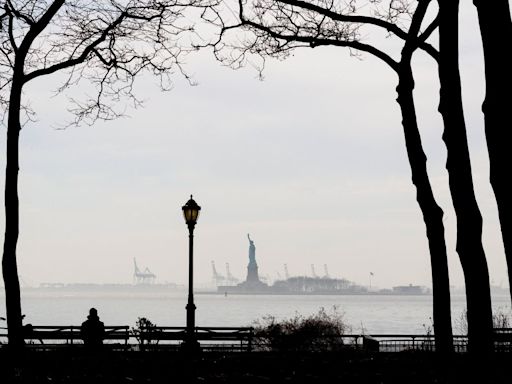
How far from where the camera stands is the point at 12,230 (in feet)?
64.4

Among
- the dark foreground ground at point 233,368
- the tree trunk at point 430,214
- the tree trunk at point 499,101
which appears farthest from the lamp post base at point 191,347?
the tree trunk at point 499,101

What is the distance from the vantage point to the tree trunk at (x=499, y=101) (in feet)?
32.8

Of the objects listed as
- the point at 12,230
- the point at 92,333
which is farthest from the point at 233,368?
the point at 12,230

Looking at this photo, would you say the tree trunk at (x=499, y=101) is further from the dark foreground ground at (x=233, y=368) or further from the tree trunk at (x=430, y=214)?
the tree trunk at (x=430, y=214)

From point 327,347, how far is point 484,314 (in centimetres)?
1753

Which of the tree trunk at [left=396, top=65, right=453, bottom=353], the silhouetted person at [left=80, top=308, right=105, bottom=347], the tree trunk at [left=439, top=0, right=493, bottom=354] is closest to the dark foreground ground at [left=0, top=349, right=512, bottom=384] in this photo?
the silhouetted person at [left=80, top=308, right=105, bottom=347]

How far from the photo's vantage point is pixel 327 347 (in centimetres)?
2916

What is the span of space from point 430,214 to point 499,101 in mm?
7472

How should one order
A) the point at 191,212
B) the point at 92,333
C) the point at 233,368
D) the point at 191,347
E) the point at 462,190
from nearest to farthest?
the point at 462,190 → the point at 233,368 → the point at 191,347 → the point at 92,333 → the point at 191,212

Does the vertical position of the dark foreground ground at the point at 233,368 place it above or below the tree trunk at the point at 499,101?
below

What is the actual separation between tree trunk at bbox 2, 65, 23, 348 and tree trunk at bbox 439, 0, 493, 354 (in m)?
10.5

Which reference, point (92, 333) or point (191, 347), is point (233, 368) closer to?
point (191, 347)

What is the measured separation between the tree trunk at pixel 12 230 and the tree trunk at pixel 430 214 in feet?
29.6

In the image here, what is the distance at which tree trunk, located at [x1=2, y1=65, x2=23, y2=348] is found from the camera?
19.2m
